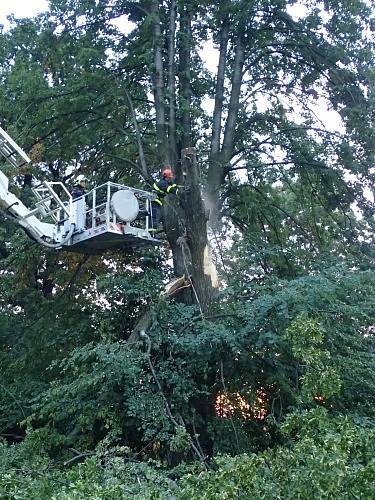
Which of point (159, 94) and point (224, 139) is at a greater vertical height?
point (159, 94)

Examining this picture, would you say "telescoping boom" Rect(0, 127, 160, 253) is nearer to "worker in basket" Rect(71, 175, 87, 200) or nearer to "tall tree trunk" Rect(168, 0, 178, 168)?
"worker in basket" Rect(71, 175, 87, 200)

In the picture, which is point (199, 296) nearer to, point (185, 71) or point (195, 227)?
point (195, 227)

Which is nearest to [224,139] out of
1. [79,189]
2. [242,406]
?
[79,189]

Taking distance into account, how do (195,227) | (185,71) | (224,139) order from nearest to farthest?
(195,227) → (185,71) → (224,139)

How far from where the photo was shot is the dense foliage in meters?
6.64

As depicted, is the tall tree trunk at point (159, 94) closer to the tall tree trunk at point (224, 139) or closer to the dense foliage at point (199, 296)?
the dense foliage at point (199, 296)

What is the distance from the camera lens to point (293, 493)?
491 cm

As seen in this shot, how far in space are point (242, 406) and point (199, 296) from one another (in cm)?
224

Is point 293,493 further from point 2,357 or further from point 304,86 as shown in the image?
point 304,86

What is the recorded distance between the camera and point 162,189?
1059 cm

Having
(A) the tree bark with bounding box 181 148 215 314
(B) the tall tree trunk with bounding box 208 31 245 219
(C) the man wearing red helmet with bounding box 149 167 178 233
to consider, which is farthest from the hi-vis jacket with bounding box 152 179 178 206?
(B) the tall tree trunk with bounding box 208 31 245 219

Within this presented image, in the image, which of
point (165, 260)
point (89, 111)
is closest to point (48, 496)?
point (165, 260)

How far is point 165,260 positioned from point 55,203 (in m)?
2.38

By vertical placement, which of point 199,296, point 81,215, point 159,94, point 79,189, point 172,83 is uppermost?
point 172,83
